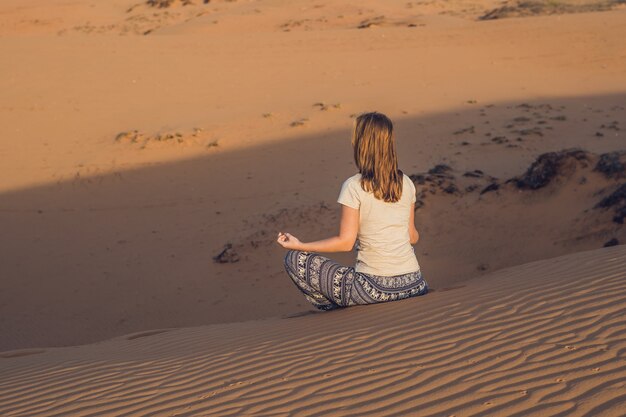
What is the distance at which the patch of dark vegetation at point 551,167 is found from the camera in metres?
10.2

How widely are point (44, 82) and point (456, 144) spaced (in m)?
11.0

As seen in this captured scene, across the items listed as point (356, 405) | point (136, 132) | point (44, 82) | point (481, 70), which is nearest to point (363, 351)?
point (356, 405)

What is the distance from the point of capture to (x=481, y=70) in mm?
20188

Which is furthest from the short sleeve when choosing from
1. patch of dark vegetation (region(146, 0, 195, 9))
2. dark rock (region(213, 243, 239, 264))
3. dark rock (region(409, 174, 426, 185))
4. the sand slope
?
patch of dark vegetation (region(146, 0, 195, 9))

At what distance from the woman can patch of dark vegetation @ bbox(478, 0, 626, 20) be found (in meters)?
24.5

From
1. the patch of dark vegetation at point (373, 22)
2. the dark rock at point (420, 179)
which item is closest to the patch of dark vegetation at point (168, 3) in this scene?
the patch of dark vegetation at point (373, 22)

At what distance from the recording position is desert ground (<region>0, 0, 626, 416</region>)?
4840 millimetres

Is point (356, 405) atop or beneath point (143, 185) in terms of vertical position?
atop

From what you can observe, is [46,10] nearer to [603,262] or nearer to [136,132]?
[136,132]

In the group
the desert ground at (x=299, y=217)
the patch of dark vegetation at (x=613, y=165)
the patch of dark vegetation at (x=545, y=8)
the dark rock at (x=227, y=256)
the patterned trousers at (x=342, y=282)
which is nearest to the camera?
the desert ground at (x=299, y=217)

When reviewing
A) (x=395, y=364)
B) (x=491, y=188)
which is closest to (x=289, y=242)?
(x=395, y=364)

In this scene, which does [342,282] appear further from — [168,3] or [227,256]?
[168,3]

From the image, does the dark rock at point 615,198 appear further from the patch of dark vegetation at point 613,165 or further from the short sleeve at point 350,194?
the short sleeve at point 350,194

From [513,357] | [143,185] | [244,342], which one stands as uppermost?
[513,357]
